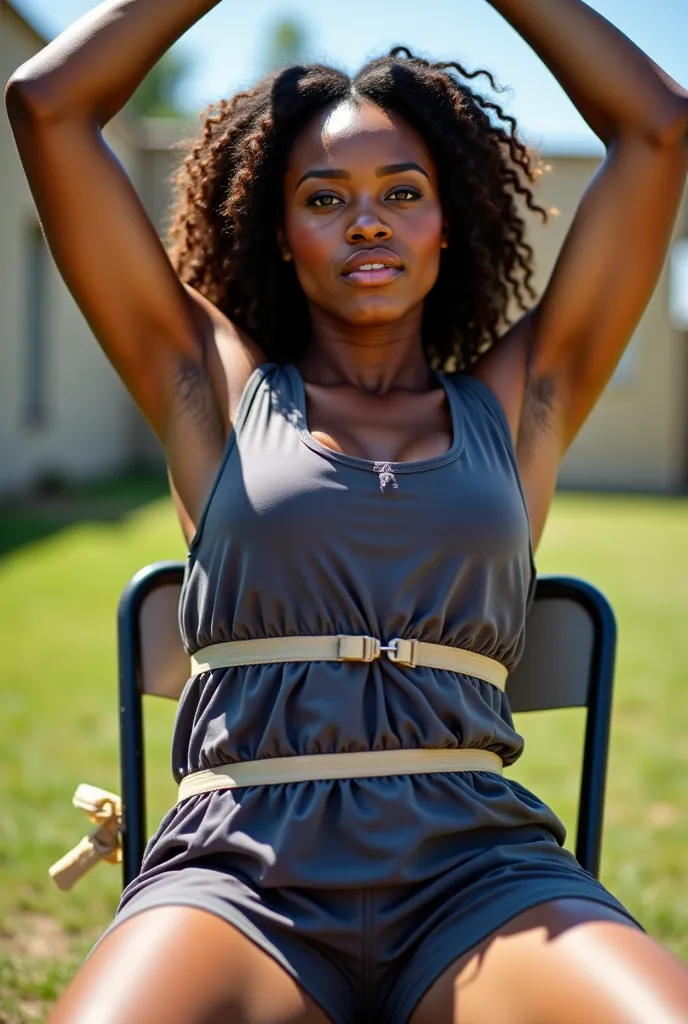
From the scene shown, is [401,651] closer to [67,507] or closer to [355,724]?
[355,724]

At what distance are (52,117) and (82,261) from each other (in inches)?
9.6

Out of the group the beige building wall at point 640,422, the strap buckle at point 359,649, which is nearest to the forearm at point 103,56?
the strap buckle at point 359,649

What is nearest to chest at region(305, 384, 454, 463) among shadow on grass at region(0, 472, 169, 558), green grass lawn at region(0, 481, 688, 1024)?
green grass lawn at region(0, 481, 688, 1024)

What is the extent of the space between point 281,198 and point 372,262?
383mm

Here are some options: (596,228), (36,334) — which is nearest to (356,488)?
(596,228)

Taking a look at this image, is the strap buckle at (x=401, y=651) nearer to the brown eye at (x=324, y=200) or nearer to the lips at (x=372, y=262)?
the lips at (x=372, y=262)

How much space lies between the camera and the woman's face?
81.4 inches

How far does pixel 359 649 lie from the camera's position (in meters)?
1.79

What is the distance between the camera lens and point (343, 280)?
82.3 inches

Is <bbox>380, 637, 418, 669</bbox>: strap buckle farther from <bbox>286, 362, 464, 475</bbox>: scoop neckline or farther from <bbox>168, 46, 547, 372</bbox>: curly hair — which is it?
<bbox>168, 46, 547, 372</bbox>: curly hair

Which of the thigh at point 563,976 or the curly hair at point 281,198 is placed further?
the curly hair at point 281,198

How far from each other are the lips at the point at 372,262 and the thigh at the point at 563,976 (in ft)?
3.50

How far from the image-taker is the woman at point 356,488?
1604mm

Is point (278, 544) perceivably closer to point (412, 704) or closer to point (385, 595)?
point (385, 595)
